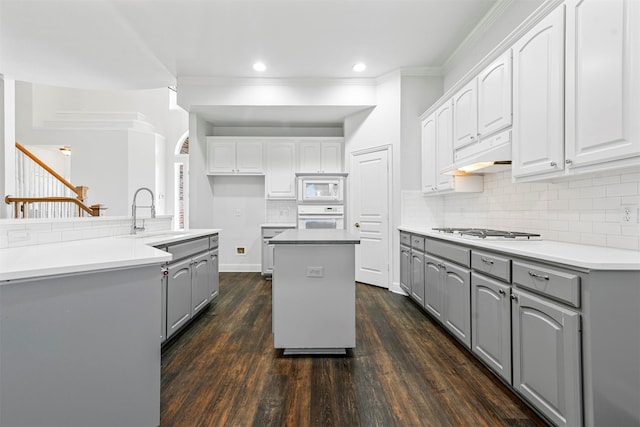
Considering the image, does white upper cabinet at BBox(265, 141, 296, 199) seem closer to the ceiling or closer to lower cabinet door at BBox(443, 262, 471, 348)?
the ceiling

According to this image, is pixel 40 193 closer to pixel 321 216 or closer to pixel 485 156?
pixel 321 216

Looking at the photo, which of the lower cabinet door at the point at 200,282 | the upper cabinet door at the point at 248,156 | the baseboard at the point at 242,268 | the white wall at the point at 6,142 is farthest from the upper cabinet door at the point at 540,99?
the white wall at the point at 6,142

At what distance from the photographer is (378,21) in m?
3.08

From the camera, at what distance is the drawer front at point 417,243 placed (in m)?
3.15

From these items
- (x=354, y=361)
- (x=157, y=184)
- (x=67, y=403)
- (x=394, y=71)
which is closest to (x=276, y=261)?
(x=354, y=361)

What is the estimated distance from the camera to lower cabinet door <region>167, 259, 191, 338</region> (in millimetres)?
2420

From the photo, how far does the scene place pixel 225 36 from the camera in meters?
3.35

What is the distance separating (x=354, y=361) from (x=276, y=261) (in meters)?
0.97

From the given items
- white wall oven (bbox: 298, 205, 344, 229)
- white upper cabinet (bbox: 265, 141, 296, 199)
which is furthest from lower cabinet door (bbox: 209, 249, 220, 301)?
white upper cabinet (bbox: 265, 141, 296, 199)

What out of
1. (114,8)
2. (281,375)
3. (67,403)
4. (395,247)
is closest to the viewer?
(67,403)

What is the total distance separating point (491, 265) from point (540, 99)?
44.8 inches

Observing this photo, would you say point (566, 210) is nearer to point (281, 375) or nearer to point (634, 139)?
point (634, 139)

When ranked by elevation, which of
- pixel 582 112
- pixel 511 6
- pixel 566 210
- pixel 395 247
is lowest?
pixel 395 247

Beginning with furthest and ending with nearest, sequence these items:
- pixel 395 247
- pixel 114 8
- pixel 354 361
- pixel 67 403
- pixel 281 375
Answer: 1. pixel 395 247
2. pixel 114 8
3. pixel 354 361
4. pixel 281 375
5. pixel 67 403
